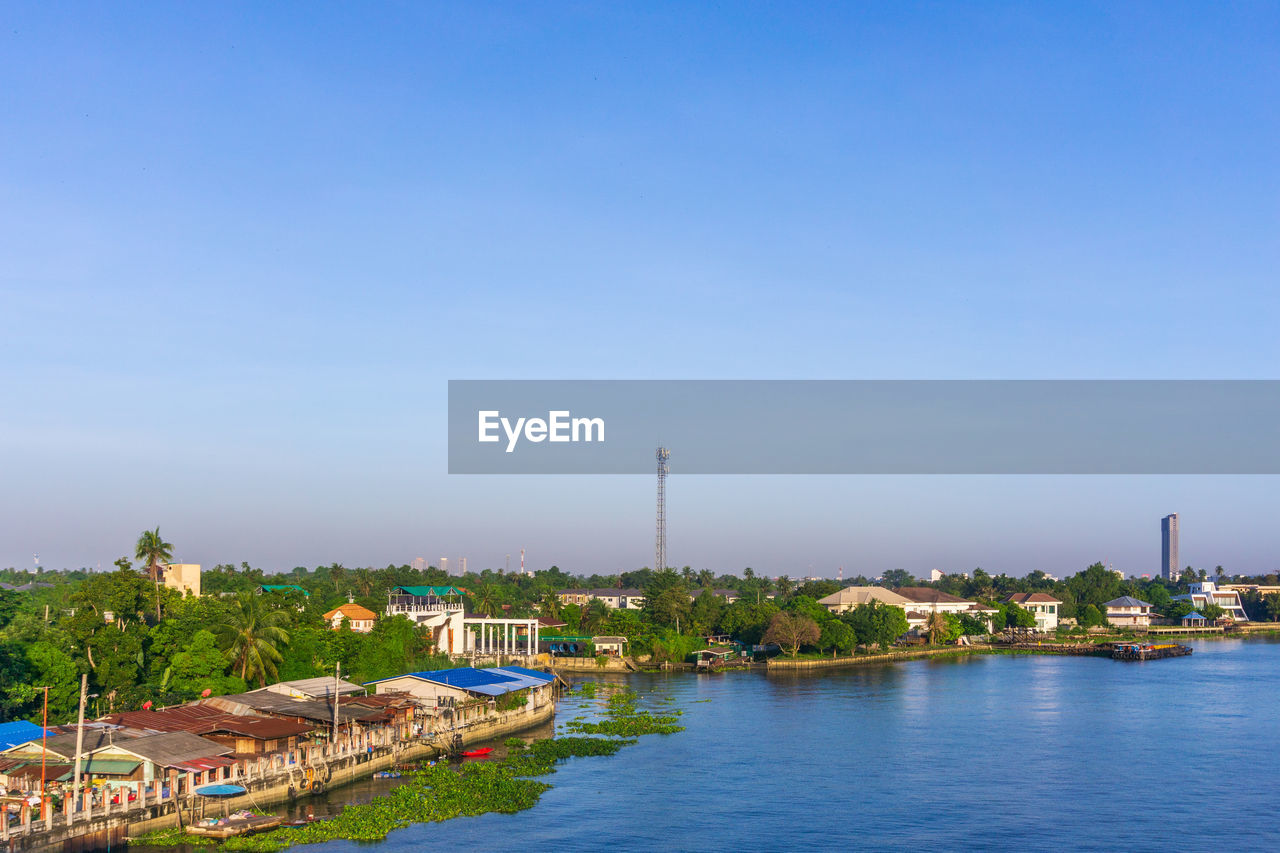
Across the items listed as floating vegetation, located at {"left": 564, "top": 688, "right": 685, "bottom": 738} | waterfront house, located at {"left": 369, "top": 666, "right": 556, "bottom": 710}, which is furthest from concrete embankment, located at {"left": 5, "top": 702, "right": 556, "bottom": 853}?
floating vegetation, located at {"left": 564, "top": 688, "right": 685, "bottom": 738}

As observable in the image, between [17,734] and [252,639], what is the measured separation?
893 inches

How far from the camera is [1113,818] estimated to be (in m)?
48.4

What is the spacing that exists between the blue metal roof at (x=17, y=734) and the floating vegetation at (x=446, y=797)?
871cm

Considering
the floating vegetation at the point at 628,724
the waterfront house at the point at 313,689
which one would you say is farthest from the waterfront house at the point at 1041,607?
the waterfront house at the point at 313,689

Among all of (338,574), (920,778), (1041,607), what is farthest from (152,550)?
(1041,607)

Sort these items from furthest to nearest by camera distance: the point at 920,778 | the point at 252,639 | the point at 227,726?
the point at 252,639 < the point at 920,778 < the point at 227,726

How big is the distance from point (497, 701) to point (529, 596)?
125 metres

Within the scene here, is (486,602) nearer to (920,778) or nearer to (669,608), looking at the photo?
(669,608)

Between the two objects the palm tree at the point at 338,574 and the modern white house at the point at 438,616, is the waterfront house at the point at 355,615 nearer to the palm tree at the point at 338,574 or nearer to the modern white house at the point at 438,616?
the modern white house at the point at 438,616

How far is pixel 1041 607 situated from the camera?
192125mm

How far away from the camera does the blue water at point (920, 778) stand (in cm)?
4497

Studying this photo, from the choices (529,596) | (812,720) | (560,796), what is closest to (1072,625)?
(529,596)

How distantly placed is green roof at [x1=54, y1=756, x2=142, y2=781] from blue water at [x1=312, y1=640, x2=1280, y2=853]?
9.73 meters

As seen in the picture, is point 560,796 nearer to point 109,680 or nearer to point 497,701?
point 497,701
